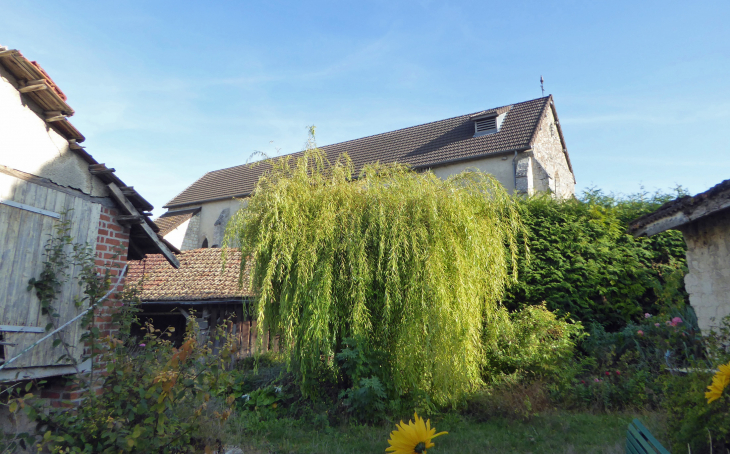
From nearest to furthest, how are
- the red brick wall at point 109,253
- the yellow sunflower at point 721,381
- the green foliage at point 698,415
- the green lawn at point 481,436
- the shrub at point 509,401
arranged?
1. the yellow sunflower at point 721,381
2. the green foliage at point 698,415
3. the red brick wall at point 109,253
4. the green lawn at point 481,436
5. the shrub at point 509,401

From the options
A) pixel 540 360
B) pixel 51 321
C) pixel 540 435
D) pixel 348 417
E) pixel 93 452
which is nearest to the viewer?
pixel 93 452

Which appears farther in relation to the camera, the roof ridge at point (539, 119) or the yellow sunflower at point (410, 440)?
the roof ridge at point (539, 119)

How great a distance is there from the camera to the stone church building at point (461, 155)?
51.6ft

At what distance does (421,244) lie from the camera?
6.66 meters

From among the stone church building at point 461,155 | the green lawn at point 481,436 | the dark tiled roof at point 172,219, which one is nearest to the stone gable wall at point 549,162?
the stone church building at point 461,155

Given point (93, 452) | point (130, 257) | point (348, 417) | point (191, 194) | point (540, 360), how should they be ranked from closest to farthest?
1. point (93, 452)
2. point (130, 257)
3. point (348, 417)
4. point (540, 360)
5. point (191, 194)

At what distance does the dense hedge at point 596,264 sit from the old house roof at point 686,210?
337 centimetres

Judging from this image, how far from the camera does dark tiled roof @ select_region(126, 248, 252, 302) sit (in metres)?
10.9

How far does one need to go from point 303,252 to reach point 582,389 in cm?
475

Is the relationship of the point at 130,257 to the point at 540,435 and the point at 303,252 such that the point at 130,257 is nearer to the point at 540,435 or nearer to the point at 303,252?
the point at 303,252

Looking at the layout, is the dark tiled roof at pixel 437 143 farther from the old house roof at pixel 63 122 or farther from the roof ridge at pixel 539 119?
the old house roof at pixel 63 122

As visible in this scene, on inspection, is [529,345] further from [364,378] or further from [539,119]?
→ [539,119]

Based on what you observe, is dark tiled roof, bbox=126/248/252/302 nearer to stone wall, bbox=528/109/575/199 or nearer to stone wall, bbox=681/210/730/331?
stone wall, bbox=681/210/730/331

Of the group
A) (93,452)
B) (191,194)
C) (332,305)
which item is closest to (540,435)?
(332,305)
